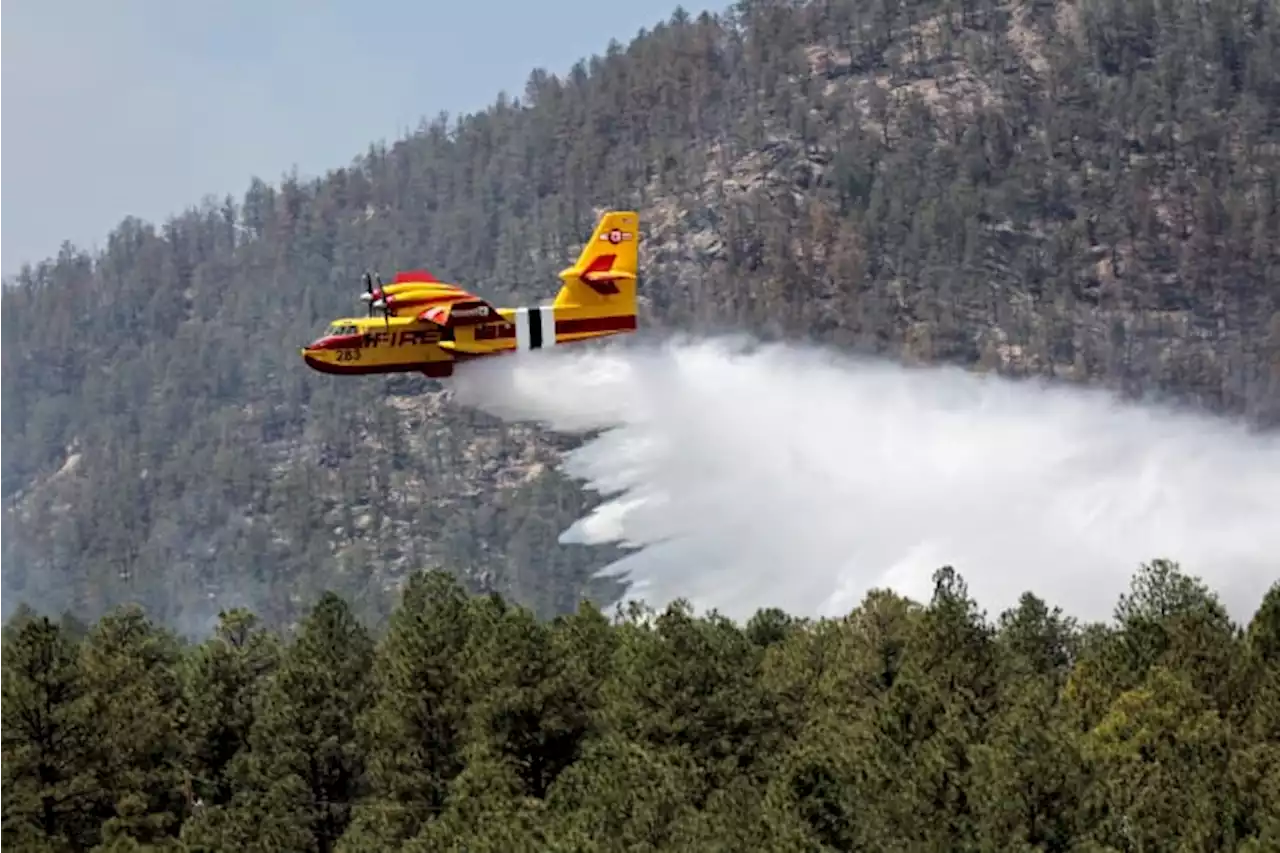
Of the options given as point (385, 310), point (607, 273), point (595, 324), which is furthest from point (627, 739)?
point (607, 273)

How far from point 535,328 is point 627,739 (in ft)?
47.5

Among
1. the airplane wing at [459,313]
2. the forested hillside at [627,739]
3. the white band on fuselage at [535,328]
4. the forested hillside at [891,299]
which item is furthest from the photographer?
the forested hillside at [891,299]

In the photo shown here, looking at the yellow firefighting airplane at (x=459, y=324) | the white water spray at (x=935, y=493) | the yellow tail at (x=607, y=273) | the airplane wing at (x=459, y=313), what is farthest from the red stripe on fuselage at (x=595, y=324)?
the white water spray at (x=935, y=493)

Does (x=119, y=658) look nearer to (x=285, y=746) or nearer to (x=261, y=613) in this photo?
(x=285, y=746)

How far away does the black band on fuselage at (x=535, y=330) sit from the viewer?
197 ft

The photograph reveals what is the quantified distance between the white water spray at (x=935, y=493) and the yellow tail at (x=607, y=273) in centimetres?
4199

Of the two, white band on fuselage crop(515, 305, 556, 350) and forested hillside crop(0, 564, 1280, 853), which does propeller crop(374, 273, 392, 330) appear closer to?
white band on fuselage crop(515, 305, 556, 350)

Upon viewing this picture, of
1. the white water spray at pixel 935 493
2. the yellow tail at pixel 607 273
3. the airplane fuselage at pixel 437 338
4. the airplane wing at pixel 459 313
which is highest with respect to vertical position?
the yellow tail at pixel 607 273

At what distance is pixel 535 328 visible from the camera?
60375 millimetres

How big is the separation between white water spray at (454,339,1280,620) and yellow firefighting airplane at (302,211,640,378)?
43.0 meters

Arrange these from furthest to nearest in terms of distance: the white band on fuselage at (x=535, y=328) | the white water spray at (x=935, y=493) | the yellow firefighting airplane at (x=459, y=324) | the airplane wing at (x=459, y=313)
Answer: the white water spray at (x=935, y=493), the white band on fuselage at (x=535, y=328), the yellow firefighting airplane at (x=459, y=324), the airplane wing at (x=459, y=313)

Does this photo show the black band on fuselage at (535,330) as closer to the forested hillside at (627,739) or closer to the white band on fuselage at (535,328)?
the white band on fuselage at (535,328)

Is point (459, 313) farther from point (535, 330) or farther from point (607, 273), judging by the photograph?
point (607, 273)

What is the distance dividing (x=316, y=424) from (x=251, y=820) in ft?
496
